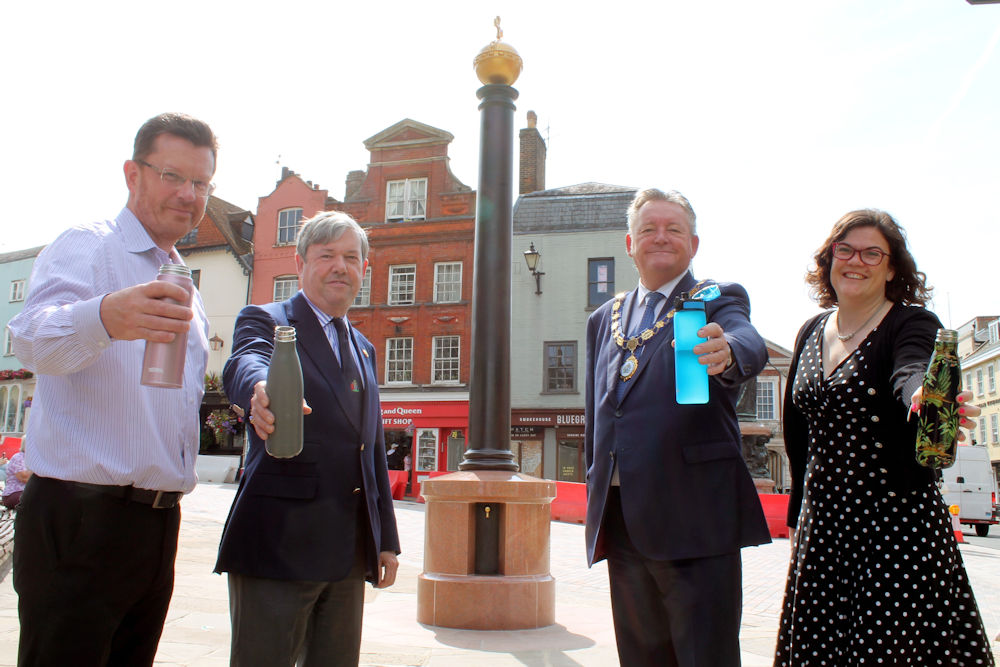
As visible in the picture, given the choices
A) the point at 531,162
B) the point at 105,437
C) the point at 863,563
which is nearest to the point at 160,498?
the point at 105,437

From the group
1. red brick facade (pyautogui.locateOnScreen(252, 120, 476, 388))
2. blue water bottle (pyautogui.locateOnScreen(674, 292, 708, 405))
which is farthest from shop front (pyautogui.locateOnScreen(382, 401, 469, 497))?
blue water bottle (pyautogui.locateOnScreen(674, 292, 708, 405))

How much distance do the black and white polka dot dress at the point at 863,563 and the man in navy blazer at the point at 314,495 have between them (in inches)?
55.6

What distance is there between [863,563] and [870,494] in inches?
8.5

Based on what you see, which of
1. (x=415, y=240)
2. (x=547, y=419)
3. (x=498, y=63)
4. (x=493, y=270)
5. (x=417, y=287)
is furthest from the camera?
(x=415, y=240)

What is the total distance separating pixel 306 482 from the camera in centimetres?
231

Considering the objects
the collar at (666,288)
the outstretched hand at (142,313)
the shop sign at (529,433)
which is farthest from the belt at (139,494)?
the shop sign at (529,433)

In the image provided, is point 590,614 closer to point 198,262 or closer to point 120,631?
point 120,631

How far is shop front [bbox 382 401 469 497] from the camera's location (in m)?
25.0

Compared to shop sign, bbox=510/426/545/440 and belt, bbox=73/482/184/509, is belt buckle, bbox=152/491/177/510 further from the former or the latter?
shop sign, bbox=510/426/545/440

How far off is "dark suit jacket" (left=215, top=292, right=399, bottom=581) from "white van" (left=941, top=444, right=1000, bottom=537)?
2299 centimetres

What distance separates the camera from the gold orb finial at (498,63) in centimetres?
593

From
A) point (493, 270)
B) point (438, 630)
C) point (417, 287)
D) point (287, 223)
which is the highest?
point (287, 223)

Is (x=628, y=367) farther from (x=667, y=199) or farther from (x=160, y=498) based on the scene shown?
(x=160, y=498)

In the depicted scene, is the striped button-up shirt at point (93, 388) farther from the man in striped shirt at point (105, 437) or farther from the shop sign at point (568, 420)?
the shop sign at point (568, 420)
